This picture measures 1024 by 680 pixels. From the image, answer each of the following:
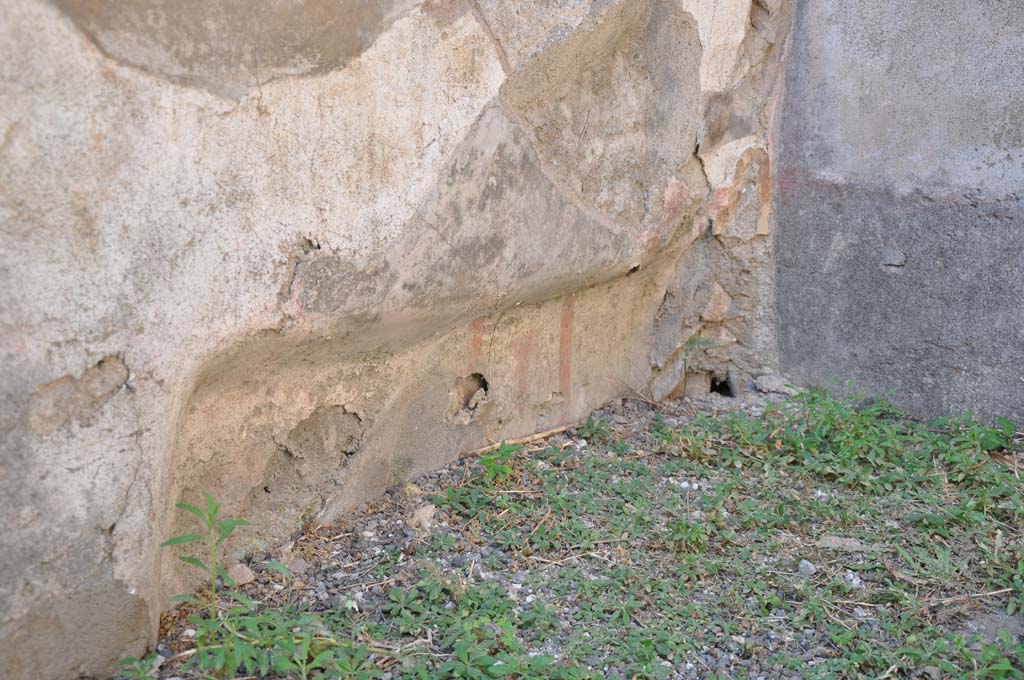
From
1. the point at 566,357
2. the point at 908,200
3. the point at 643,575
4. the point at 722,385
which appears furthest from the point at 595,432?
the point at 908,200

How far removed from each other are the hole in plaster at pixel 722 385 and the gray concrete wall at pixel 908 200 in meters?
0.27

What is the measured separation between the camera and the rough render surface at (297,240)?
1621mm

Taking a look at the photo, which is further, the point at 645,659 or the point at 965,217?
the point at 965,217

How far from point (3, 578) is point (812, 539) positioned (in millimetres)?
1788

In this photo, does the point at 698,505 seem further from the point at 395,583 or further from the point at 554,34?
the point at 554,34

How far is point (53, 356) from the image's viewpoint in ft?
5.35

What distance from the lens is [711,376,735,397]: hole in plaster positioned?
11.3ft

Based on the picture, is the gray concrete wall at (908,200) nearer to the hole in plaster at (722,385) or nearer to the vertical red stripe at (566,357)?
the hole in plaster at (722,385)

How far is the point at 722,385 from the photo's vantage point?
3467 mm

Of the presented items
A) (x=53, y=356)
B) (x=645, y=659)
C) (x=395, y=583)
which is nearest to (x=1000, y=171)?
(x=645, y=659)

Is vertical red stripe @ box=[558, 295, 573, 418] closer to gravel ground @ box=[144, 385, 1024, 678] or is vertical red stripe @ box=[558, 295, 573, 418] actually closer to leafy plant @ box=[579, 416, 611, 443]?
leafy plant @ box=[579, 416, 611, 443]

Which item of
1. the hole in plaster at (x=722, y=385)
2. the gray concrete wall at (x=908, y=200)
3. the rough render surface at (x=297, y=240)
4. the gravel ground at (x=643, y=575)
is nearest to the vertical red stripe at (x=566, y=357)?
the rough render surface at (x=297, y=240)

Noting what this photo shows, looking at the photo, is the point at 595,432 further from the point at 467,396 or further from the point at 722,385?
the point at 722,385

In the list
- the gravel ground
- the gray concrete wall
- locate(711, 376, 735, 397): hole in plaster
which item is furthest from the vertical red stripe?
the gray concrete wall
